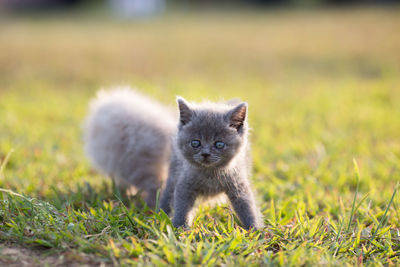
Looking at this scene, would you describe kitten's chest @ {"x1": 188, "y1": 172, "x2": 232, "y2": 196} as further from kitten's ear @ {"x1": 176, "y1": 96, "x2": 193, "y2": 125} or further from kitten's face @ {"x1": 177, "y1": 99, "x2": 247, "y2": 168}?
kitten's ear @ {"x1": 176, "y1": 96, "x2": 193, "y2": 125}

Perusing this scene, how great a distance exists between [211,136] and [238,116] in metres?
0.28

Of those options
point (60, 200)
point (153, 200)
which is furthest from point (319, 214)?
point (60, 200)

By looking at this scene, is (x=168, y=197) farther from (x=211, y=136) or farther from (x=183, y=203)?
(x=211, y=136)

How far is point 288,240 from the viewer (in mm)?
2875

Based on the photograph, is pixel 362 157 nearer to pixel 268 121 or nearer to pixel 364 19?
pixel 268 121

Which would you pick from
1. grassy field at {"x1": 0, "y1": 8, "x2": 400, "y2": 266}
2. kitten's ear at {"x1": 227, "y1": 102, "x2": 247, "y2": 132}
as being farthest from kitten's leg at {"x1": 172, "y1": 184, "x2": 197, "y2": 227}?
kitten's ear at {"x1": 227, "y1": 102, "x2": 247, "y2": 132}

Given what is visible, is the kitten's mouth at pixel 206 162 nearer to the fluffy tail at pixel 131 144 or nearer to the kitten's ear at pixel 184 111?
the kitten's ear at pixel 184 111

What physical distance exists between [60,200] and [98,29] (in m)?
14.0

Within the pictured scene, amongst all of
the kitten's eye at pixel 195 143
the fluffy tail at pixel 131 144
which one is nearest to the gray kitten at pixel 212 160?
the kitten's eye at pixel 195 143

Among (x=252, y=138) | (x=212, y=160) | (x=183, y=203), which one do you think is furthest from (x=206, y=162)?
(x=252, y=138)

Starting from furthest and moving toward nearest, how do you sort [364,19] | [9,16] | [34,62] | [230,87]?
[9,16]
[364,19]
[34,62]
[230,87]

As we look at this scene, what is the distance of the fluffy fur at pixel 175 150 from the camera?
3.11 metres

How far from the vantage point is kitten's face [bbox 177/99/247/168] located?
10.1 feet

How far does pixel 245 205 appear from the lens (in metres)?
3.12
